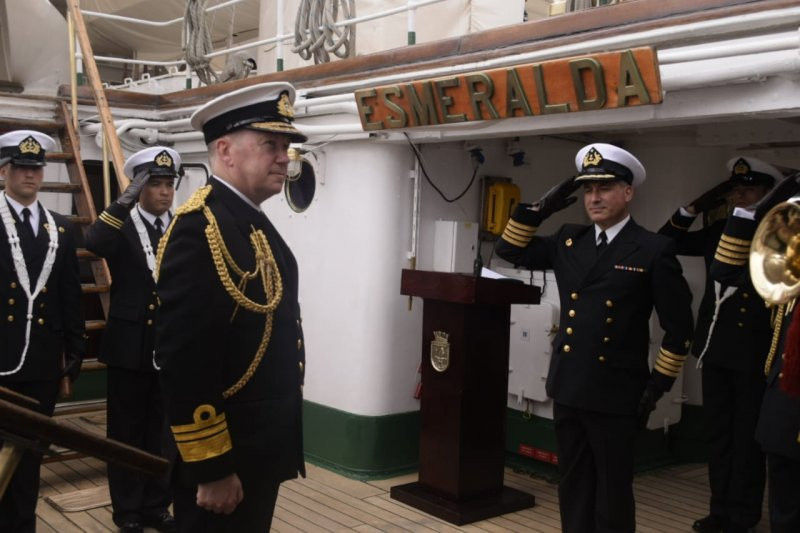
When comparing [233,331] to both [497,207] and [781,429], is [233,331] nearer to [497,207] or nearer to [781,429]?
[781,429]

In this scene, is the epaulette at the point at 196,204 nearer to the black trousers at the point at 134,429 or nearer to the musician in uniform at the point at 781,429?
the musician in uniform at the point at 781,429

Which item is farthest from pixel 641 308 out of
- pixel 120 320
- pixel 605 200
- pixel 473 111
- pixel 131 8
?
pixel 131 8

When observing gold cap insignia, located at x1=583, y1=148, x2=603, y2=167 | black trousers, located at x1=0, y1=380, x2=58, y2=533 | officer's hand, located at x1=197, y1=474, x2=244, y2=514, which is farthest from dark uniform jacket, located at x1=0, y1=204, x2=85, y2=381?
gold cap insignia, located at x1=583, y1=148, x2=603, y2=167

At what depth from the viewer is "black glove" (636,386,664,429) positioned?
12.2ft

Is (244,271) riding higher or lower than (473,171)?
lower

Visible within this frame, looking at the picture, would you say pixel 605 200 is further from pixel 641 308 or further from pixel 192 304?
pixel 192 304

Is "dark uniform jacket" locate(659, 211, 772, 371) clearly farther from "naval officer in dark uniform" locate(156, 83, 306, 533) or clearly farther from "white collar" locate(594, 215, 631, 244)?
"naval officer in dark uniform" locate(156, 83, 306, 533)

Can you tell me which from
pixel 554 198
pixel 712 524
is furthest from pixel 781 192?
pixel 712 524

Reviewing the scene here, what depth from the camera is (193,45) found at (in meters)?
7.25

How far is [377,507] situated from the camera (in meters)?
5.02

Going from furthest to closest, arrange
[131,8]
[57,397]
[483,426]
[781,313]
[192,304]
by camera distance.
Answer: [131,8], [483,426], [57,397], [781,313], [192,304]

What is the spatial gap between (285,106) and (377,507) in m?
3.07

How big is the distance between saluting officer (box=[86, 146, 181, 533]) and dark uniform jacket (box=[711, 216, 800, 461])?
281 centimetres

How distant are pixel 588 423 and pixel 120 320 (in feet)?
8.04
